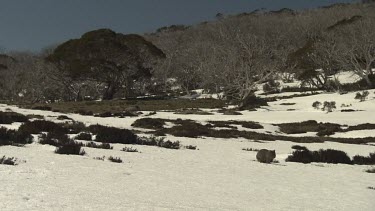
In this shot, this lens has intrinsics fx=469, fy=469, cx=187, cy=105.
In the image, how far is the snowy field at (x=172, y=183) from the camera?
6414 millimetres

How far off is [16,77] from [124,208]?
8974 centimetres

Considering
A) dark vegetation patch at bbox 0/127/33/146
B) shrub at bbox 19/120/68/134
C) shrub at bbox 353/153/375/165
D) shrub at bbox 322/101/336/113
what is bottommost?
shrub at bbox 353/153/375/165

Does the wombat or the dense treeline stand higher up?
the dense treeline

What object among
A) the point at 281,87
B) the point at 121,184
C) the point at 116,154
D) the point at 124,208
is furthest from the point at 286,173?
the point at 281,87

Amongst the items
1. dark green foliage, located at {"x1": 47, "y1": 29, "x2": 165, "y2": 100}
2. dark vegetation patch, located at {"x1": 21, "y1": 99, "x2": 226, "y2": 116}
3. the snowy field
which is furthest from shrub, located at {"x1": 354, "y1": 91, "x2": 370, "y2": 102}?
the snowy field

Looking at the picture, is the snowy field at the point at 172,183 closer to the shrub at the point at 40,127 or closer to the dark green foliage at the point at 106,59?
the shrub at the point at 40,127

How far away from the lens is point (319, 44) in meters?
70.8

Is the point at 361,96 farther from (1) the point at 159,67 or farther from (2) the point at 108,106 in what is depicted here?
(1) the point at 159,67

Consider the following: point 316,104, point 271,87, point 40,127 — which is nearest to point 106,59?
point 271,87

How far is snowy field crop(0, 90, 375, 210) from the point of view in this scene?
6.41 m

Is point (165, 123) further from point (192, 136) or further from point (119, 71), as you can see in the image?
point (119, 71)

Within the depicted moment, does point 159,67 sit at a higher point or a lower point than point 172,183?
higher

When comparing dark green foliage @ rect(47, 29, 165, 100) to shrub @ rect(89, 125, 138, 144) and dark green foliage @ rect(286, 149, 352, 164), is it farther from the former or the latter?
dark green foliage @ rect(286, 149, 352, 164)

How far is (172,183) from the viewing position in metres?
8.59
